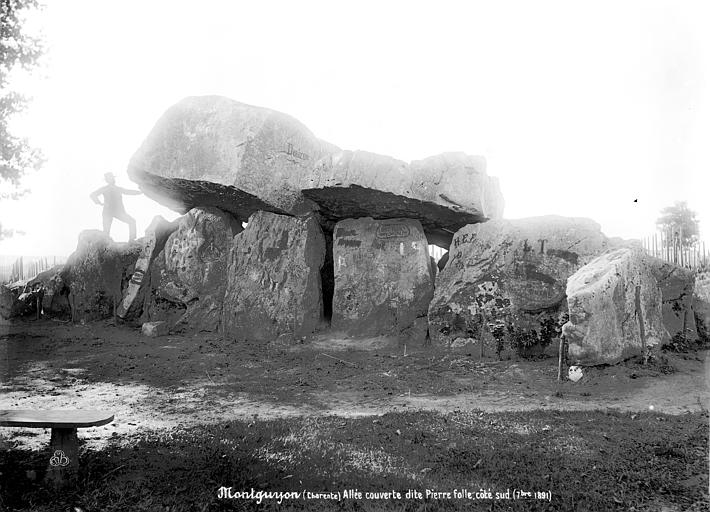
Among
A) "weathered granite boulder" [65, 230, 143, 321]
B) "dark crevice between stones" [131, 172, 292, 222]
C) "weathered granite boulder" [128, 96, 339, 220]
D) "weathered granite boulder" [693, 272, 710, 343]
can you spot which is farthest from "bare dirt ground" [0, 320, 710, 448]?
"weathered granite boulder" [128, 96, 339, 220]

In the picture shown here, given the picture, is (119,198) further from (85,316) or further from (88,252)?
(85,316)

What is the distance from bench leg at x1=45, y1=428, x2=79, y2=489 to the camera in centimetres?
376

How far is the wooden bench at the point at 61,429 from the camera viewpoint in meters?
3.77

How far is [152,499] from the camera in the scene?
11.5 ft

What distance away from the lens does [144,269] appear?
11727 mm

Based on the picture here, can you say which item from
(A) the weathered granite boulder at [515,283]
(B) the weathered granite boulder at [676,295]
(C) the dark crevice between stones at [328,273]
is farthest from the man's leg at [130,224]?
(B) the weathered granite boulder at [676,295]

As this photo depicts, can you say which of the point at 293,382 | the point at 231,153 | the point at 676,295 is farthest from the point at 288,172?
the point at 676,295

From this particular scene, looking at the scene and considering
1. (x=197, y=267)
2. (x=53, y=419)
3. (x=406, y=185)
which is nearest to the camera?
(x=53, y=419)

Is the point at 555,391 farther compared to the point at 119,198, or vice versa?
the point at 119,198

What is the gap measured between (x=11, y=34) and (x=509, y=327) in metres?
7.70

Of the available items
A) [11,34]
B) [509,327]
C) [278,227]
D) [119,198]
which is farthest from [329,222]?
[11,34]

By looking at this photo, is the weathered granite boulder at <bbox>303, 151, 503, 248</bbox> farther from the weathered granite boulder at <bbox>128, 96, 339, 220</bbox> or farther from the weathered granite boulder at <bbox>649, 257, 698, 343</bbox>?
the weathered granite boulder at <bbox>649, 257, 698, 343</bbox>

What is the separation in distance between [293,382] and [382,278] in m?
3.49

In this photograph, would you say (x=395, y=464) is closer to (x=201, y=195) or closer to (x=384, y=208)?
(x=384, y=208)
